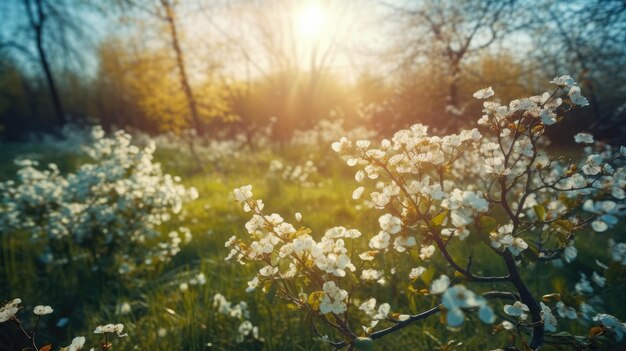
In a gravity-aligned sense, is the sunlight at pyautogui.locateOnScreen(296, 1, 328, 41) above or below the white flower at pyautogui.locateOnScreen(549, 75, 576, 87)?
above

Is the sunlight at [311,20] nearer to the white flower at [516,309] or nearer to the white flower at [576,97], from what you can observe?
the white flower at [576,97]

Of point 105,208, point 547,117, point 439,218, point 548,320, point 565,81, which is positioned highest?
point 105,208

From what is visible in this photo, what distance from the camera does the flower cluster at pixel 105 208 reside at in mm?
3723

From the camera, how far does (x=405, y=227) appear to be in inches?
54.7

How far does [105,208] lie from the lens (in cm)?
367

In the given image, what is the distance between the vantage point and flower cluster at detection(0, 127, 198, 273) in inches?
147

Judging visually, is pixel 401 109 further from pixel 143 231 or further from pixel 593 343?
pixel 593 343

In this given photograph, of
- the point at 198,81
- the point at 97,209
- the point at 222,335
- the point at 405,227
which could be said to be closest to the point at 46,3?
the point at 198,81

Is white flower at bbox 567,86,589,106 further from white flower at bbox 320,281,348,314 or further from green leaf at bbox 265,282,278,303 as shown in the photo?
green leaf at bbox 265,282,278,303

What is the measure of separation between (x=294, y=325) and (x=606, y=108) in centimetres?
716

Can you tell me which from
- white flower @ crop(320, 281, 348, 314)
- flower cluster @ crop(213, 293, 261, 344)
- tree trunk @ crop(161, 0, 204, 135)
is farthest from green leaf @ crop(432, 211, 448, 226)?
tree trunk @ crop(161, 0, 204, 135)

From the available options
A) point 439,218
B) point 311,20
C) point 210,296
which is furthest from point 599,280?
point 311,20

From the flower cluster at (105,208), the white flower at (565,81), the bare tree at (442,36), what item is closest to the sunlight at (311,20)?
the bare tree at (442,36)

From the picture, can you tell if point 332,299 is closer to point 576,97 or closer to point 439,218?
point 439,218
